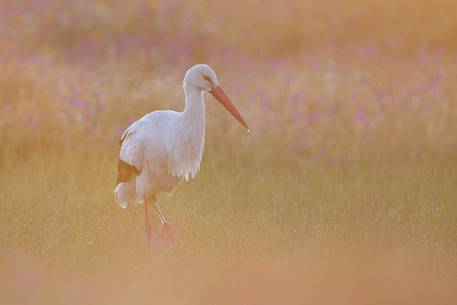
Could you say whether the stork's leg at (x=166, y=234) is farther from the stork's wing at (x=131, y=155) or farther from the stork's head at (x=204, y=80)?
the stork's head at (x=204, y=80)

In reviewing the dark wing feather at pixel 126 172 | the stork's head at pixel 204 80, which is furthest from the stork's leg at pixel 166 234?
the stork's head at pixel 204 80

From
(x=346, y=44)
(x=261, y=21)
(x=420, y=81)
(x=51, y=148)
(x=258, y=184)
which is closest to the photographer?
(x=258, y=184)

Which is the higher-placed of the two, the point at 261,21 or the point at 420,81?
the point at 261,21

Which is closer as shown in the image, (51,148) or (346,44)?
(51,148)

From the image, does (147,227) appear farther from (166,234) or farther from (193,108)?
(193,108)

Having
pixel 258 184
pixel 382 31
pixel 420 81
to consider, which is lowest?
pixel 258 184

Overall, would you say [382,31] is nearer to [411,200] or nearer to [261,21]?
[261,21]

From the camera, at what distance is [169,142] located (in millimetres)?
6945

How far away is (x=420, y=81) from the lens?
10.4 m

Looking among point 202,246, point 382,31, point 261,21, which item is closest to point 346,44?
point 382,31

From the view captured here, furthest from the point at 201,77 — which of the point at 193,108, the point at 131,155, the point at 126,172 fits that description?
the point at 126,172

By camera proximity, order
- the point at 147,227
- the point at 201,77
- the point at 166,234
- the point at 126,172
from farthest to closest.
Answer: the point at 126,172 < the point at 147,227 < the point at 166,234 < the point at 201,77

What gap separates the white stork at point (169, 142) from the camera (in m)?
6.90

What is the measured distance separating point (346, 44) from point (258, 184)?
430cm
